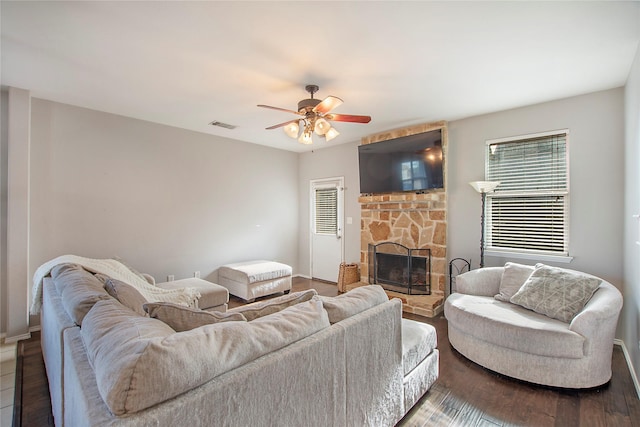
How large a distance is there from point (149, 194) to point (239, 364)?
3.70 m

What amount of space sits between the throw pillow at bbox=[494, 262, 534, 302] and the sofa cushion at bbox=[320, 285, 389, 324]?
5.66ft

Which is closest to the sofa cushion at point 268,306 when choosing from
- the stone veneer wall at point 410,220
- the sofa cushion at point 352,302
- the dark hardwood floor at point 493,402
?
the sofa cushion at point 352,302

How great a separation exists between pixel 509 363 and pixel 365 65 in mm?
2683

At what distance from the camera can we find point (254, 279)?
166 inches

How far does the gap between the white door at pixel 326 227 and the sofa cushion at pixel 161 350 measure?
13.3ft

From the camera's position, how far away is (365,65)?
2469 millimetres

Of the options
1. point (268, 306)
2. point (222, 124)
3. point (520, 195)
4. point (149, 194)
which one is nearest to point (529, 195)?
point (520, 195)

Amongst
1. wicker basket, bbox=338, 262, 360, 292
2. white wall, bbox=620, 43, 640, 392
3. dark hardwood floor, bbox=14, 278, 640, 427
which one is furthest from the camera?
wicker basket, bbox=338, 262, 360, 292

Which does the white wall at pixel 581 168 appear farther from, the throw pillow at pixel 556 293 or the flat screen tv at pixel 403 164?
the throw pillow at pixel 556 293

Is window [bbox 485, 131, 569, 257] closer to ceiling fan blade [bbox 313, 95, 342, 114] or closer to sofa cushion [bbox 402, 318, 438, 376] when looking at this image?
sofa cushion [bbox 402, 318, 438, 376]

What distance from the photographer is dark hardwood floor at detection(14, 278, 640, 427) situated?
73.4 inches

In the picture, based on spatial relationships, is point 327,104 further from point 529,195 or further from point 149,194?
point 149,194

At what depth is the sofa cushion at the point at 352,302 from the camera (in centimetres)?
151

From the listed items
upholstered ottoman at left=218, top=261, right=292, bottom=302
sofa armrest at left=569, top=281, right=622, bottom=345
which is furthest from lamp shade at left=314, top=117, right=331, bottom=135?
sofa armrest at left=569, top=281, right=622, bottom=345
